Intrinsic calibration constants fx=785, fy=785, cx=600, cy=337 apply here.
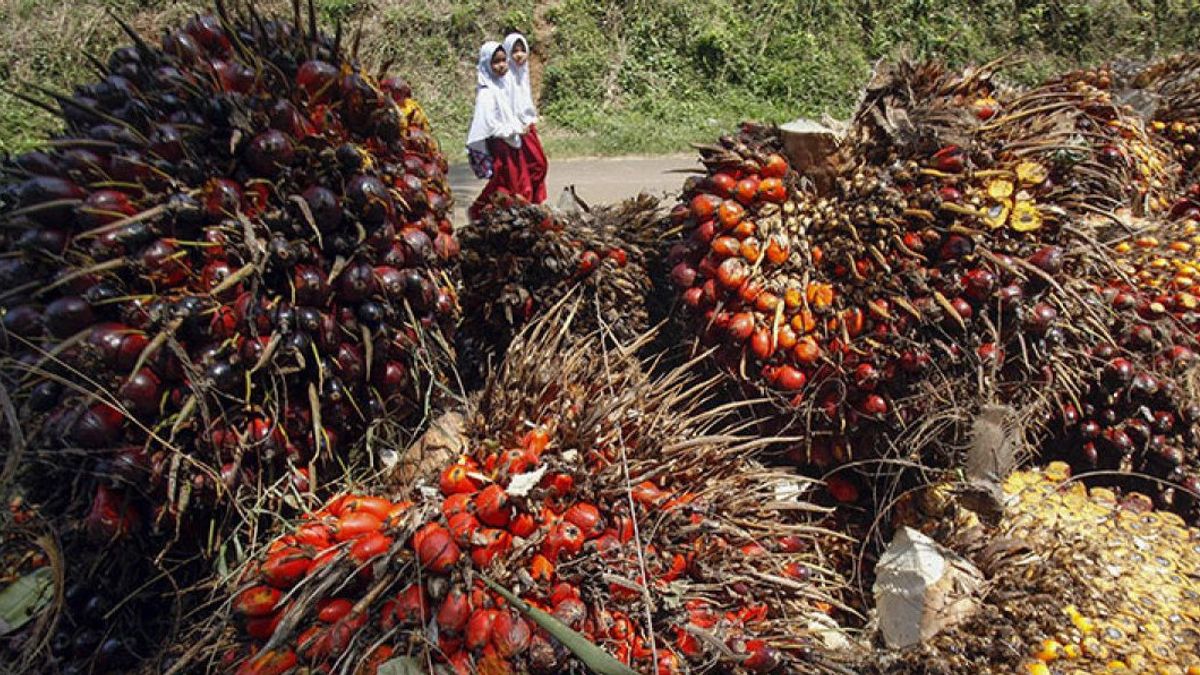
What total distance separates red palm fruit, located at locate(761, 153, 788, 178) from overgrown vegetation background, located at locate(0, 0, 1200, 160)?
896 centimetres

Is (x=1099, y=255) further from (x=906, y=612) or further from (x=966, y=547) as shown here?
(x=906, y=612)

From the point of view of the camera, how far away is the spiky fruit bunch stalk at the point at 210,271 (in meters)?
1.69

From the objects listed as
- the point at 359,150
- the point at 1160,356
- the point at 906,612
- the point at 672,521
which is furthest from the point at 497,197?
the point at 1160,356

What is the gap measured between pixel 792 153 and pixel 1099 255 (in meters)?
1.00

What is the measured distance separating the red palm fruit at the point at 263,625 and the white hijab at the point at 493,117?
460cm

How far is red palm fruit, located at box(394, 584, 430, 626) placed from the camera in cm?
157

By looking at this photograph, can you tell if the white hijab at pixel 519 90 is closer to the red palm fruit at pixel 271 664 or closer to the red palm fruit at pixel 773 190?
the red palm fruit at pixel 773 190

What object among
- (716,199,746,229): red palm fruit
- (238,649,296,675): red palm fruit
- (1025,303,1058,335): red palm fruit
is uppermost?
(716,199,746,229): red palm fruit

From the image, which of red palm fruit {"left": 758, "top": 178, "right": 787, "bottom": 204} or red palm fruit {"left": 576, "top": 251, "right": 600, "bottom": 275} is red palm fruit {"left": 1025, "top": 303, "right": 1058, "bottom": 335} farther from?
A: red palm fruit {"left": 576, "top": 251, "right": 600, "bottom": 275}

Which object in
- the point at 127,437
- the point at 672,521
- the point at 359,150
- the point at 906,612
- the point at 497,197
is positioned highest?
the point at 359,150

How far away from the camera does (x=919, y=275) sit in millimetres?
2301

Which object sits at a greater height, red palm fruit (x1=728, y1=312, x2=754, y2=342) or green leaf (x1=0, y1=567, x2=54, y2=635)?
red palm fruit (x1=728, y1=312, x2=754, y2=342)

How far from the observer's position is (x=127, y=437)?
1688 millimetres

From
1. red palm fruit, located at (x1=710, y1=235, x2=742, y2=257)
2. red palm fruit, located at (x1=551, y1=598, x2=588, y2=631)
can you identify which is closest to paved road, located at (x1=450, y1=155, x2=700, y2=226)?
red palm fruit, located at (x1=710, y1=235, x2=742, y2=257)
